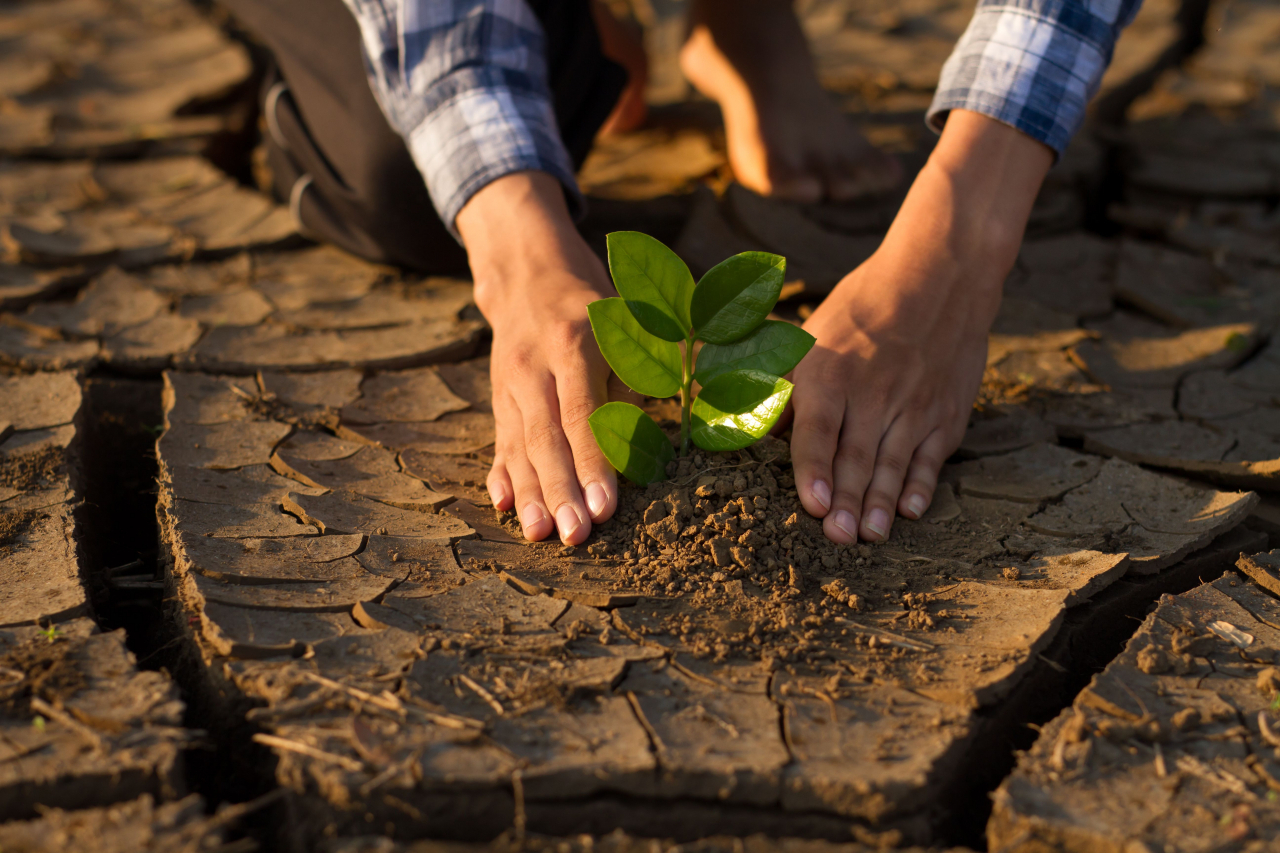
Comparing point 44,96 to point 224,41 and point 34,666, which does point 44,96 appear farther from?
point 34,666

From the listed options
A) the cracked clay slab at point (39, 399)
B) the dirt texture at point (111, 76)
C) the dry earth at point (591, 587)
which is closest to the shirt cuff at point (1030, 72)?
the dry earth at point (591, 587)

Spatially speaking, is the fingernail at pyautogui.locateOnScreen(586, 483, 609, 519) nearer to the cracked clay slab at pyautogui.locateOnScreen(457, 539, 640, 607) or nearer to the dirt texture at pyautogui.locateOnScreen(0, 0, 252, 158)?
the cracked clay slab at pyautogui.locateOnScreen(457, 539, 640, 607)

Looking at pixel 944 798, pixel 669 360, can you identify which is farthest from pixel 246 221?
pixel 944 798

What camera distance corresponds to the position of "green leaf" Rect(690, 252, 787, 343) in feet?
4.09

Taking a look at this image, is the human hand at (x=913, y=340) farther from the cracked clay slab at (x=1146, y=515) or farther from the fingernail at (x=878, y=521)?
the cracked clay slab at (x=1146, y=515)

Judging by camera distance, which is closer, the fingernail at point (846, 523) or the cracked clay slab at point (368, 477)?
the fingernail at point (846, 523)

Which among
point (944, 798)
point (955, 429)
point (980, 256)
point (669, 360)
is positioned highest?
point (980, 256)

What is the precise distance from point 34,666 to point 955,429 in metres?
1.26

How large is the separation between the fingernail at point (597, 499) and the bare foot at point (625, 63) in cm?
190

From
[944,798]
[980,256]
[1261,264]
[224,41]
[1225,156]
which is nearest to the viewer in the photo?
[944,798]

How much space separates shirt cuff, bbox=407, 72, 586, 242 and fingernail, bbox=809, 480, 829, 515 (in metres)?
0.77

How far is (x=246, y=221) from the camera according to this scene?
241cm

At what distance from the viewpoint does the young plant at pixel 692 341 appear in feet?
4.10

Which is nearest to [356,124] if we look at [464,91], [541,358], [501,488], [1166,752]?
[464,91]
